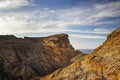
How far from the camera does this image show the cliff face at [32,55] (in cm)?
5338

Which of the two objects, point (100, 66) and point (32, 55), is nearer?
point (100, 66)

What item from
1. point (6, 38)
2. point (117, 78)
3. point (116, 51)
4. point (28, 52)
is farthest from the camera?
point (6, 38)

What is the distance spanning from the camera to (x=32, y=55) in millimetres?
59531

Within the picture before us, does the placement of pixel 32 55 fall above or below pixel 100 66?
below

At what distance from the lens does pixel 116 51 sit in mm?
42156

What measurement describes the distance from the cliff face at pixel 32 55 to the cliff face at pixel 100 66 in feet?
29.0

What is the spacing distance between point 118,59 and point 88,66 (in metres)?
5.48

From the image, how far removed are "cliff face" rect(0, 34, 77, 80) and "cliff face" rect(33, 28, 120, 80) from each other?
8849mm

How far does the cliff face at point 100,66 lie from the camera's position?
4003 centimetres

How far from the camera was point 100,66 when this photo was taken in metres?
41.7

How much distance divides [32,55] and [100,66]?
2234cm

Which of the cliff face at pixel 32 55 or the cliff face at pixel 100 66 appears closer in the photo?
the cliff face at pixel 100 66

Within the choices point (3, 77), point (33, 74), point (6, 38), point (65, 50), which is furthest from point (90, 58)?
point (6, 38)

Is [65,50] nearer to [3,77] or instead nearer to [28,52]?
[28,52]
